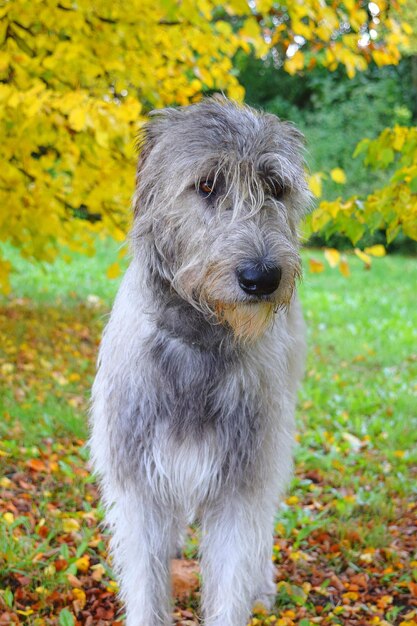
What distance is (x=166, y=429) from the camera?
2.75 metres

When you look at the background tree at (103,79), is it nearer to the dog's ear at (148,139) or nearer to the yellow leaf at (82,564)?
the dog's ear at (148,139)

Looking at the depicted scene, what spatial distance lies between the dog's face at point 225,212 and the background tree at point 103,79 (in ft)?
4.27

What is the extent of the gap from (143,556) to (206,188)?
1.49 meters

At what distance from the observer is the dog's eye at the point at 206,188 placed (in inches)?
98.9

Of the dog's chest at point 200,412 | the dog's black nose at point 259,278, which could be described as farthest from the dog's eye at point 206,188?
the dog's chest at point 200,412

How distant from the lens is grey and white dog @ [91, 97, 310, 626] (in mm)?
2471

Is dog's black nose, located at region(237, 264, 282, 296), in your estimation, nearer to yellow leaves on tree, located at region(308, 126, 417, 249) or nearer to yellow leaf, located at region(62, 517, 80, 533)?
yellow leaves on tree, located at region(308, 126, 417, 249)

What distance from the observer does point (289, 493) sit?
4.77 m

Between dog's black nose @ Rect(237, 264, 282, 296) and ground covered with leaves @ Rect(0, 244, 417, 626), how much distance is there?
66cm

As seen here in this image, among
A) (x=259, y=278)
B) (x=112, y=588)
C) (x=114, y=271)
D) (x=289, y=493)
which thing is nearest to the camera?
(x=259, y=278)

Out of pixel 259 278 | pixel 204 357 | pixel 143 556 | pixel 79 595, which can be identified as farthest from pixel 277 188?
pixel 79 595

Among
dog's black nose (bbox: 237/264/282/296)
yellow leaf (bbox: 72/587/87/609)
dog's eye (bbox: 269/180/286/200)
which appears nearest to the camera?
dog's black nose (bbox: 237/264/282/296)

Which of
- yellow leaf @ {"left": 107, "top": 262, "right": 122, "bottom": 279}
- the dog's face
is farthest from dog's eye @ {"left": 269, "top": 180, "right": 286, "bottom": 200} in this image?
yellow leaf @ {"left": 107, "top": 262, "right": 122, "bottom": 279}

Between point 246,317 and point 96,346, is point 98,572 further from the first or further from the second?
point 96,346
